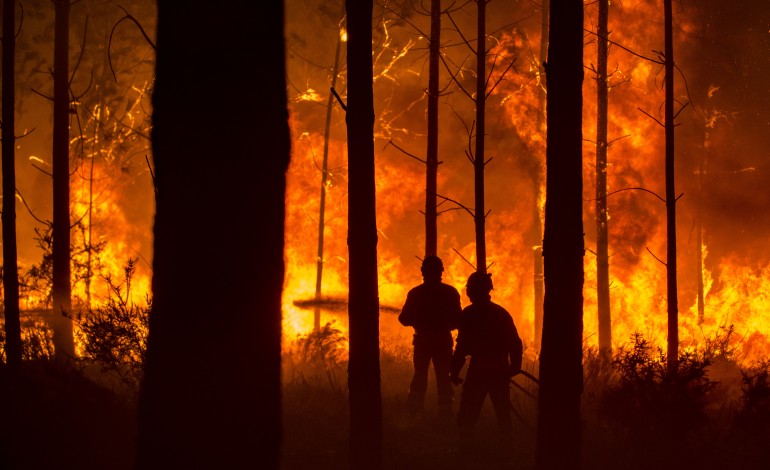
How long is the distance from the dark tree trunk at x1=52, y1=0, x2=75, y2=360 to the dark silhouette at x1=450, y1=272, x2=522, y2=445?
943 cm

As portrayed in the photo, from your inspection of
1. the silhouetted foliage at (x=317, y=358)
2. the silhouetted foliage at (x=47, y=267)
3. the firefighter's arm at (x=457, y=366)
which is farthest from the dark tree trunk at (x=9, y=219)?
the firefighter's arm at (x=457, y=366)

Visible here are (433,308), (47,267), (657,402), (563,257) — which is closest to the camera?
(563,257)

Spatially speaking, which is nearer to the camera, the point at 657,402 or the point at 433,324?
the point at 657,402

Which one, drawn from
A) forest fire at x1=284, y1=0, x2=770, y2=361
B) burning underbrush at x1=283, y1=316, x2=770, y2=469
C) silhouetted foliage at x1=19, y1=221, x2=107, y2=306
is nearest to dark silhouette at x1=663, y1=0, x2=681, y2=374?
burning underbrush at x1=283, y1=316, x2=770, y2=469

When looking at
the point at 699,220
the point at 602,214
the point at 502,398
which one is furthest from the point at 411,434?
the point at 699,220

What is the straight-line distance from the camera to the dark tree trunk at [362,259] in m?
6.43

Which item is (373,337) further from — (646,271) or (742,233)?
(742,233)

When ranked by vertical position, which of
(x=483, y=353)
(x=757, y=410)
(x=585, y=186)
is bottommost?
(x=757, y=410)

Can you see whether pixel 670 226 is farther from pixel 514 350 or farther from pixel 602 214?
pixel 514 350

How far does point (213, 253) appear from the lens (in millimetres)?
3762

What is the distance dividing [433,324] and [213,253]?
543cm

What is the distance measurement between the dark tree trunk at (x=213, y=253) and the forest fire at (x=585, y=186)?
710 inches

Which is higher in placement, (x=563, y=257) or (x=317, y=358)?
(x=563, y=257)

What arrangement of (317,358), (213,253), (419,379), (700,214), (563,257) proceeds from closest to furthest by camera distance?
(213,253)
(563,257)
(419,379)
(317,358)
(700,214)
